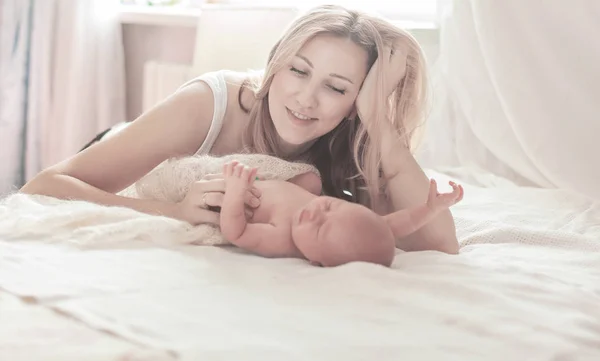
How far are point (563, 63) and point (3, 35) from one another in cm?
196

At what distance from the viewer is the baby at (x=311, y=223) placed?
113cm

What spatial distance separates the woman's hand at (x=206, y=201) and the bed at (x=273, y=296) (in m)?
0.07

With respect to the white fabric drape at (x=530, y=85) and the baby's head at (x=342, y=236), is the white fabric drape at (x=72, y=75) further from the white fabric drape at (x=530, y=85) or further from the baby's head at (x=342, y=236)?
the baby's head at (x=342, y=236)

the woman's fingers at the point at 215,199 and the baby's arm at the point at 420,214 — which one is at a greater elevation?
the baby's arm at the point at 420,214

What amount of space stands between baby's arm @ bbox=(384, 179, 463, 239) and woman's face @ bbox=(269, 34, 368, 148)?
315 millimetres

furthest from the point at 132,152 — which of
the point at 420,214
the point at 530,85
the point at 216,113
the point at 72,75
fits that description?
the point at 72,75

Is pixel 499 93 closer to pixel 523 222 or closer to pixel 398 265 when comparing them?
pixel 523 222

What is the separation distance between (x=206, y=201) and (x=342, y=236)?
0.27 meters

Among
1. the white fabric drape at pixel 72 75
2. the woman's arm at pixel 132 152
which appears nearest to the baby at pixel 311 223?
the woman's arm at pixel 132 152

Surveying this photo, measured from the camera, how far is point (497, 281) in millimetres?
1087

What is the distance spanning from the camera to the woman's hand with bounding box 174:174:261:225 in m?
1.28

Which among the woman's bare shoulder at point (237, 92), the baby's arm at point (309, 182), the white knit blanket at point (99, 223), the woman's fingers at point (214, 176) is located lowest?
the white knit blanket at point (99, 223)

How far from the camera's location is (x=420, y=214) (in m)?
1.27

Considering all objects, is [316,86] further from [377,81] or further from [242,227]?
[242,227]
